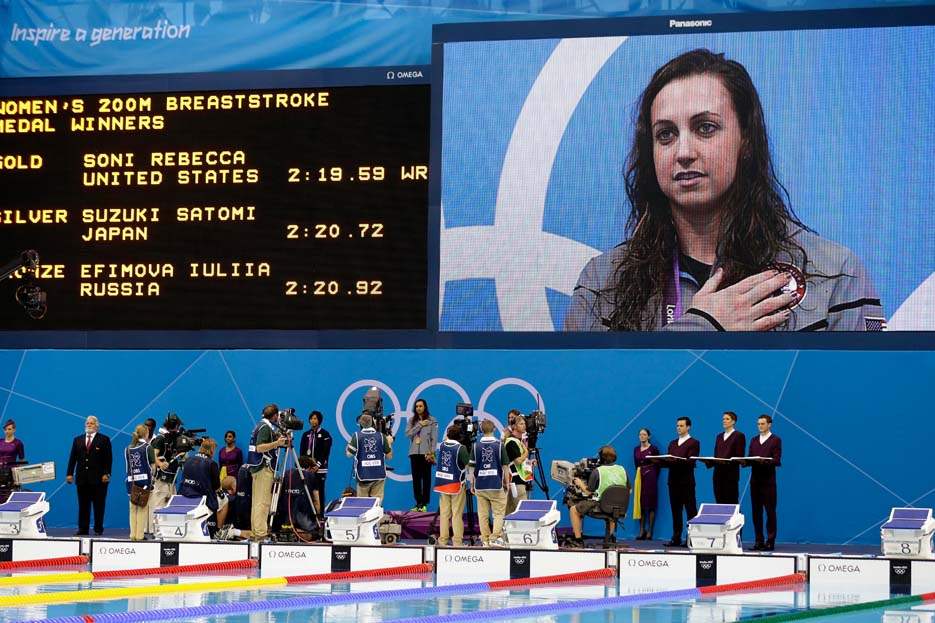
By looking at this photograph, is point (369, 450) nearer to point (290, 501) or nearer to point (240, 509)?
point (290, 501)

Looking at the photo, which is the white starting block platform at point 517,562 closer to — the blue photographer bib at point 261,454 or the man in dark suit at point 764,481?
the man in dark suit at point 764,481

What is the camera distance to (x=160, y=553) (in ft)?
59.9

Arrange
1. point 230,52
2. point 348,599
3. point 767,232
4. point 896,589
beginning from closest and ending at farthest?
point 348,599 → point 896,589 → point 767,232 → point 230,52

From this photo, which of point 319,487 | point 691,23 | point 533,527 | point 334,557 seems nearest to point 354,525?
point 334,557

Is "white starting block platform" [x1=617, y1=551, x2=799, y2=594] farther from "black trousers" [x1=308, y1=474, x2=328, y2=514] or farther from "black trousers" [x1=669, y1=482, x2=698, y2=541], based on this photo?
"black trousers" [x1=308, y1=474, x2=328, y2=514]

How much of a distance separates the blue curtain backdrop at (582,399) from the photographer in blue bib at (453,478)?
2211 mm

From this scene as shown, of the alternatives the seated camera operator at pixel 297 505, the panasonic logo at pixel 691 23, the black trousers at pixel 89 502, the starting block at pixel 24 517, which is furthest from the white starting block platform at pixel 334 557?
the panasonic logo at pixel 691 23

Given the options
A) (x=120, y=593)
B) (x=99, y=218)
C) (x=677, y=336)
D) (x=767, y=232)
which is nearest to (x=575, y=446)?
(x=677, y=336)

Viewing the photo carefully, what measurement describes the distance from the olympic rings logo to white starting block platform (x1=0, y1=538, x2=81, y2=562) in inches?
179

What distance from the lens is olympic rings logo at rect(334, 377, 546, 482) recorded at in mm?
21594

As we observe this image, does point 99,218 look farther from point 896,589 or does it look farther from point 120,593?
point 896,589

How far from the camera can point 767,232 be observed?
66.3 ft

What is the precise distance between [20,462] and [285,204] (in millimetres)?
4899

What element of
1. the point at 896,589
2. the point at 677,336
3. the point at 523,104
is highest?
the point at 523,104
